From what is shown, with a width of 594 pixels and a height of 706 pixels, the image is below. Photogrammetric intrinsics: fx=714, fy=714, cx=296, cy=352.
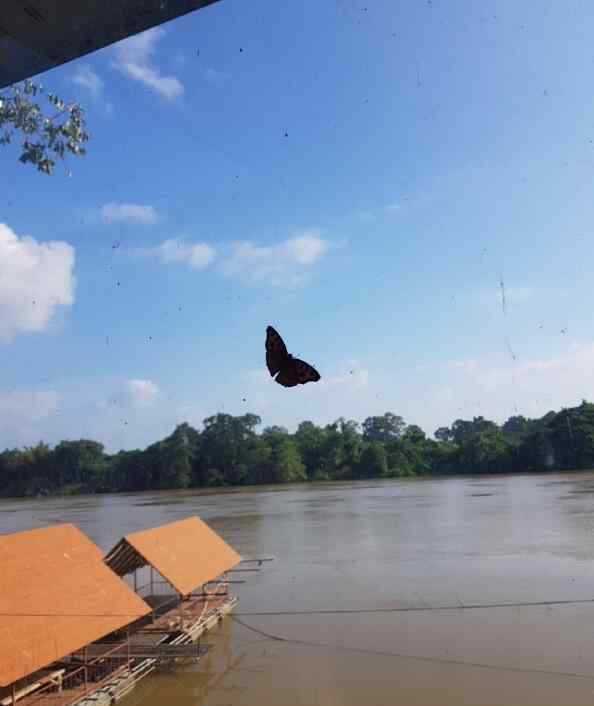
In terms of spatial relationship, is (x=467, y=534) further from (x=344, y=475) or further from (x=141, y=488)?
(x=141, y=488)

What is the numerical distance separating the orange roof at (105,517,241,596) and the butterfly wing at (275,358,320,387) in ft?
35.3

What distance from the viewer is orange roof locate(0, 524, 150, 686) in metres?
7.52

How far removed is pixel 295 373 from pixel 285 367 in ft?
0.09

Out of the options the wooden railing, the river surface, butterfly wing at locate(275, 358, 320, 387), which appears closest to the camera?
butterfly wing at locate(275, 358, 320, 387)

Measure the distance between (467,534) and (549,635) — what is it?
12.3 meters

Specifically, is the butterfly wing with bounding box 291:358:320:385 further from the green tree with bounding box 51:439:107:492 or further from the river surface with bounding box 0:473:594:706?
the green tree with bounding box 51:439:107:492

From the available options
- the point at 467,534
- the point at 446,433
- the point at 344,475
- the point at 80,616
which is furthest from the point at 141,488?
the point at 80,616

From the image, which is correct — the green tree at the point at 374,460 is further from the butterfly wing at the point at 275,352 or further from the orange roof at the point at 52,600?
the butterfly wing at the point at 275,352

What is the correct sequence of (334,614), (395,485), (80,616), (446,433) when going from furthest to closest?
(446,433) → (395,485) → (334,614) → (80,616)

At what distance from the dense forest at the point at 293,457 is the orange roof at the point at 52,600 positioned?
33716 millimetres

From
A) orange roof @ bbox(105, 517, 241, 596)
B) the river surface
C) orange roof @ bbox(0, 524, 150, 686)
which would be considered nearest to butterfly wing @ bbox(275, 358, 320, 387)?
orange roof @ bbox(0, 524, 150, 686)

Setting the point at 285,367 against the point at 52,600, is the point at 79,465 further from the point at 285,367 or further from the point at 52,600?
the point at 285,367

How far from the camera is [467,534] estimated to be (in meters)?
23.1

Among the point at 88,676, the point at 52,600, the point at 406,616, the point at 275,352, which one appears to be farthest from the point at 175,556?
the point at 275,352
